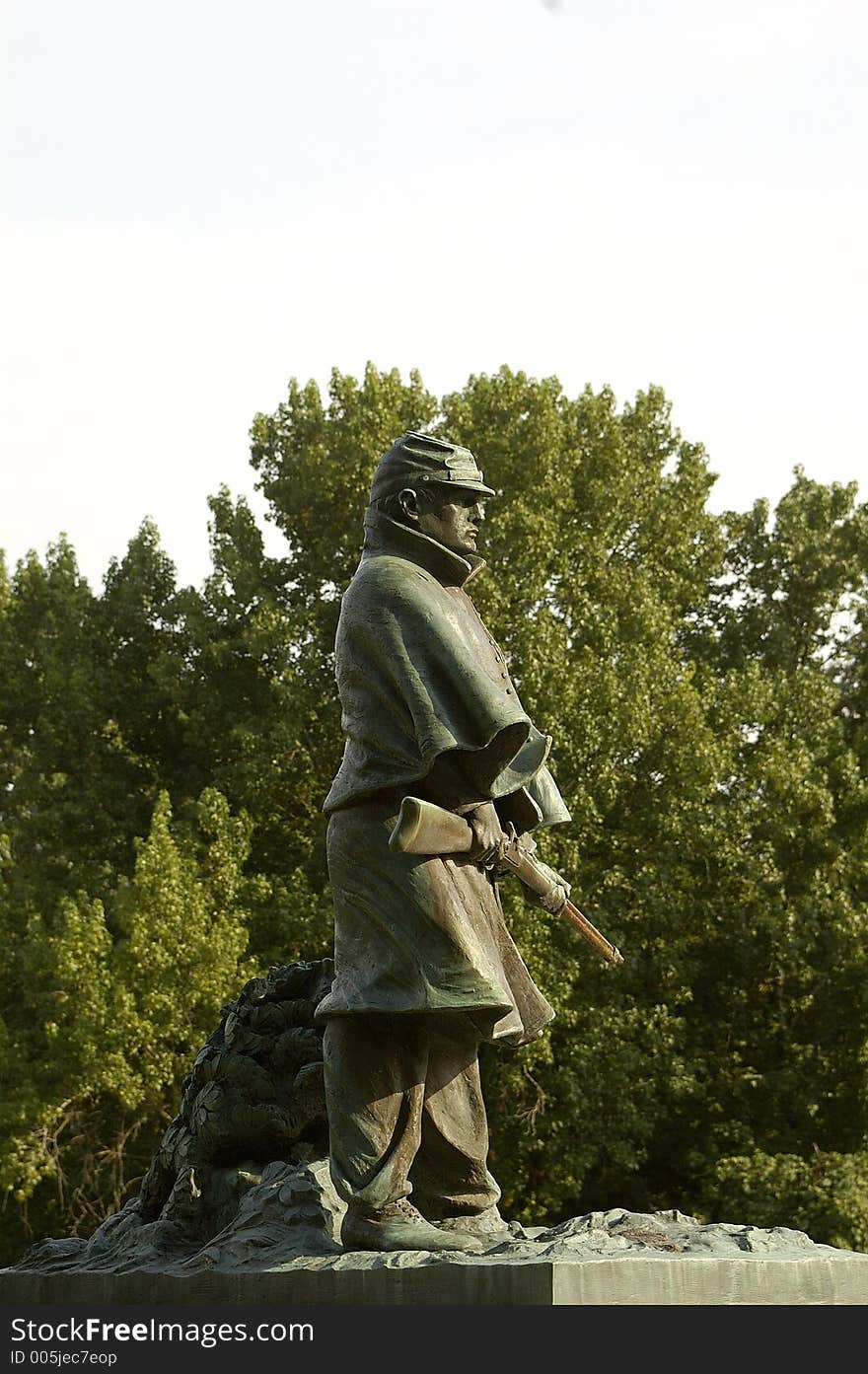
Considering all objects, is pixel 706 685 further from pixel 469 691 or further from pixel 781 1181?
pixel 469 691

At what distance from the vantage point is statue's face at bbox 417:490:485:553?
6883 mm

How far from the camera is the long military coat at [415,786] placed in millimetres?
6316

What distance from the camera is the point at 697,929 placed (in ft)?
74.4

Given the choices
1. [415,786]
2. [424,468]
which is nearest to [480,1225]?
[415,786]

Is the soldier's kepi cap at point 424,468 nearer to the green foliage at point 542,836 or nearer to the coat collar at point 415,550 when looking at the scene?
the coat collar at point 415,550

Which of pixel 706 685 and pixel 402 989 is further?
pixel 706 685

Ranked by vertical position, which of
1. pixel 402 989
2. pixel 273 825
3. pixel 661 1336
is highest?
pixel 273 825

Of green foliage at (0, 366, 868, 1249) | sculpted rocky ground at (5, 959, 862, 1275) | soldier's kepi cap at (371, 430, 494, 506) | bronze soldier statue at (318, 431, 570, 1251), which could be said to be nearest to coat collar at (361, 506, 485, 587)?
bronze soldier statue at (318, 431, 570, 1251)

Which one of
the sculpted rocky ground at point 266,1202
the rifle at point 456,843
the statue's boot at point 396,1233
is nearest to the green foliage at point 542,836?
the sculpted rocky ground at point 266,1202

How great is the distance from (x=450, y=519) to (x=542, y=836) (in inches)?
564

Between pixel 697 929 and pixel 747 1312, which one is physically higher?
pixel 697 929

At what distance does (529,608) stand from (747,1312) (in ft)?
55.5

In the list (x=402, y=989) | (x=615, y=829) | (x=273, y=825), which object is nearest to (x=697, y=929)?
(x=615, y=829)

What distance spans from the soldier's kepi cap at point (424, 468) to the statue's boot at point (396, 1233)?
2.38 metres
